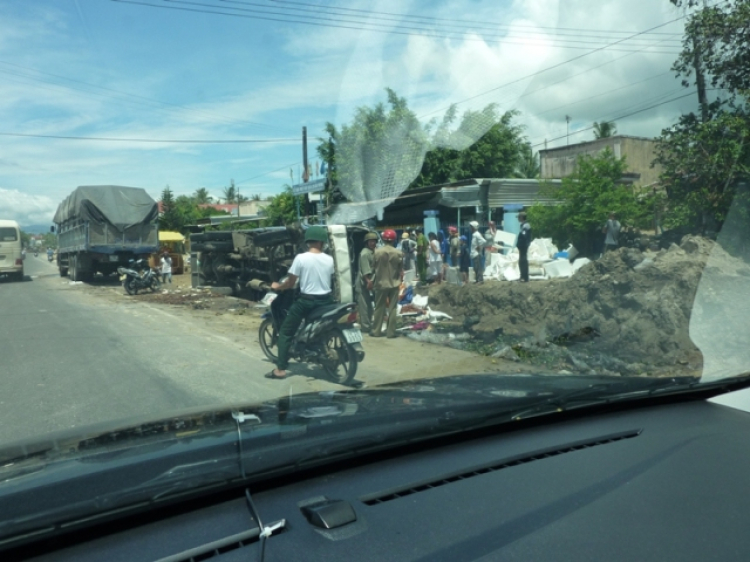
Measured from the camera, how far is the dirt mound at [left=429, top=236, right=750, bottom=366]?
8977 millimetres

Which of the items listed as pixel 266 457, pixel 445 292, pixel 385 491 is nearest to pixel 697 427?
pixel 385 491

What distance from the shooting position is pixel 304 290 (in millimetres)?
8078

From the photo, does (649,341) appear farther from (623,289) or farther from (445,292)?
(445,292)

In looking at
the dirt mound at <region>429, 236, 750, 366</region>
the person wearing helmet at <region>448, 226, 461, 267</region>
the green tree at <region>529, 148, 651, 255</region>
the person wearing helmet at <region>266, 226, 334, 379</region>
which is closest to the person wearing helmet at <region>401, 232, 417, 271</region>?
the person wearing helmet at <region>448, 226, 461, 267</region>

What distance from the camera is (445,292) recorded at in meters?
14.0

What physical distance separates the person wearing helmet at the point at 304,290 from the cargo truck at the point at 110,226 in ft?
57.5

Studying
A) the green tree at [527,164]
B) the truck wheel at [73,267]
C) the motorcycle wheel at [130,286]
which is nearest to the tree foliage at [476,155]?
the green tree at [527,164]

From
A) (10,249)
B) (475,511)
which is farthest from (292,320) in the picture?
(10,249)

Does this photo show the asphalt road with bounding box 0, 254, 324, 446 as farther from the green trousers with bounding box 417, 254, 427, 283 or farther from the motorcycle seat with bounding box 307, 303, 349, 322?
the green trousers with bounding box 417, 254, 427, 283

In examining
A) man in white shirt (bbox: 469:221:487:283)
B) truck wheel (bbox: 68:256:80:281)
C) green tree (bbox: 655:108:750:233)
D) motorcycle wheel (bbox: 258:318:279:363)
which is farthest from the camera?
truck wheel (bbox: 68:256:80:281)

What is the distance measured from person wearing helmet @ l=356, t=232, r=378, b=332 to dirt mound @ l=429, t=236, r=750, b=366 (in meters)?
1.65

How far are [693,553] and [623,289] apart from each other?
348 inches

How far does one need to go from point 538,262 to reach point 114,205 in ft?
49.5

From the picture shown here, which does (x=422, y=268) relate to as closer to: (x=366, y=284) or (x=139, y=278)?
(x=366, y=284)
